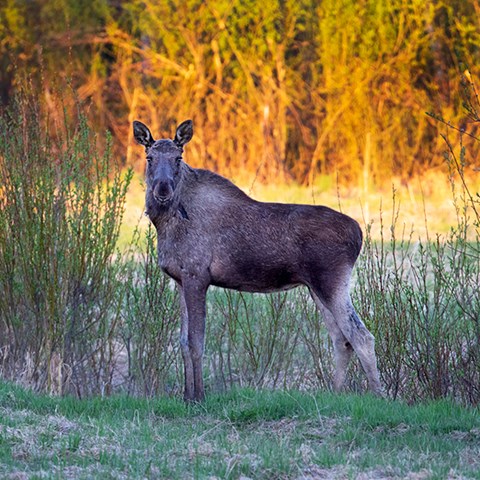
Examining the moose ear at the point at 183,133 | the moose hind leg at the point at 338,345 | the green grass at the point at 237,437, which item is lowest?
the green grass at the point at 237,437

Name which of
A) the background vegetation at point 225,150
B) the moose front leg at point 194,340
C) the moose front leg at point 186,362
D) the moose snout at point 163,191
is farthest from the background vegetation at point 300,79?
the moose snout at point 163,191

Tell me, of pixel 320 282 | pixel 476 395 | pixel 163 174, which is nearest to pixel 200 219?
pixel 163 174

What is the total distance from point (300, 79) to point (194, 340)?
49.7 ft

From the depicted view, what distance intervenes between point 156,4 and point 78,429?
58.7ft

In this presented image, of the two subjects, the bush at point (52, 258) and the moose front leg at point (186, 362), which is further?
the bush at point (52, 258)

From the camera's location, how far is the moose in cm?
877

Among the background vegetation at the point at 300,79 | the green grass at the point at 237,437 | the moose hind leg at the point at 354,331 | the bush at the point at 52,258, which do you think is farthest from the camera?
the background vegetation at the point at 300,79

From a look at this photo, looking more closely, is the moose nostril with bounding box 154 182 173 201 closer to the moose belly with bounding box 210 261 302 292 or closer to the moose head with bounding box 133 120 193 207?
the moose head with bounding box 133 120 193 207

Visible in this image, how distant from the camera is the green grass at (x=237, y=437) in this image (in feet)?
21.4

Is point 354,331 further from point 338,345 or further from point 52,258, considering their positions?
point 52,258

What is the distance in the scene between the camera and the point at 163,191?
28.1 feet

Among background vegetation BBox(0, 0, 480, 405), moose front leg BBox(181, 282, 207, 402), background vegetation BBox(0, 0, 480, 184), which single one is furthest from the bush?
background vegetation BBox(0, 0, 480, 184)

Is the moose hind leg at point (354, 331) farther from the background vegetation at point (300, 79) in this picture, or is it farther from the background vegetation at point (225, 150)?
the background vegetation at point (300, 79)

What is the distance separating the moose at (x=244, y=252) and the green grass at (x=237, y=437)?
612 millimetres
